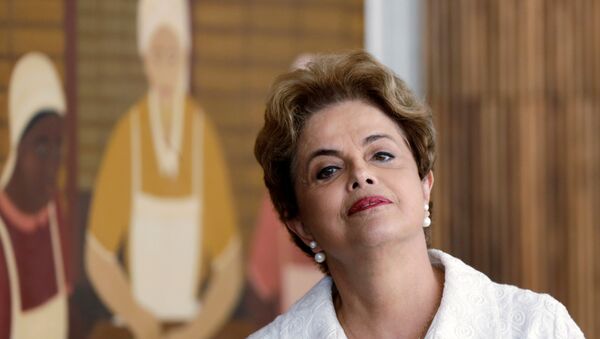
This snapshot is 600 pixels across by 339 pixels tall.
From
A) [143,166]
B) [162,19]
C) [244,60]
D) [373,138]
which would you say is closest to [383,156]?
[373,138]

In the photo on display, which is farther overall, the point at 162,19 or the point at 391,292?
the point at 162,19

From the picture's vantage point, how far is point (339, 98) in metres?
2.52

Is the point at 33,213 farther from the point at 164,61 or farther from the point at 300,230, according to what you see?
the point at 300,230

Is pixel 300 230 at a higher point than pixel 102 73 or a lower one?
lower

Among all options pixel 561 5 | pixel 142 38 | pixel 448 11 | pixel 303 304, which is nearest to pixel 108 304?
pixel 142 38

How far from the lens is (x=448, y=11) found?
4504 mm

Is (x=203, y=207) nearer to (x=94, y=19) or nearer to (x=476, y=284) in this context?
(x=94, y=19)

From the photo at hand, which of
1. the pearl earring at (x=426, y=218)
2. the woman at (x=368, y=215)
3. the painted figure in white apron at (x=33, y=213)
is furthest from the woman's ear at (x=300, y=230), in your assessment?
the painted figure in white apron at (x=33, y=213)

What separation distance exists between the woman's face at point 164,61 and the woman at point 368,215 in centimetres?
123

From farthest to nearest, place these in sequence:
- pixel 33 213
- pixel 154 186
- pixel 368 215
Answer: pixel 154 186, pixel 33 213, pixel 368 215

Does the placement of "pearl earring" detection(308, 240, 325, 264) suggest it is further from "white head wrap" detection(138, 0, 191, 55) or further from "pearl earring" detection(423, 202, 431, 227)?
"white head wrap" detection(138, 0, 191, 55)

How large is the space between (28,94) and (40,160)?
0.67ft

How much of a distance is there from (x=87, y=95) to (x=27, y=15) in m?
0.33

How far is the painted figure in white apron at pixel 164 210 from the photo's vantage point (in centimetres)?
367
